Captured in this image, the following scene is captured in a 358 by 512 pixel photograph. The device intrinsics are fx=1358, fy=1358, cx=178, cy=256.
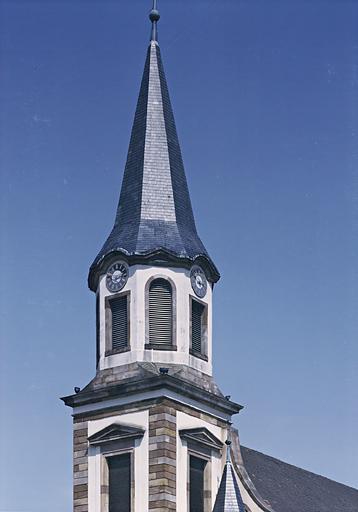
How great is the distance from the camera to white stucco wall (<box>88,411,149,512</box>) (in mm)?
47875

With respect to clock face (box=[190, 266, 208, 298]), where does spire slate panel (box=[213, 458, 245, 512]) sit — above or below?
below

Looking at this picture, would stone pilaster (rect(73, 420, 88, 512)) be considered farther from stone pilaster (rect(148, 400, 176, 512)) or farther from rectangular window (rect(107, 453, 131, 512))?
stone pilaster (rect(148, 400, 176, 512))

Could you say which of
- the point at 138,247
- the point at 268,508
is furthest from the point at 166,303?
the point at 268,508

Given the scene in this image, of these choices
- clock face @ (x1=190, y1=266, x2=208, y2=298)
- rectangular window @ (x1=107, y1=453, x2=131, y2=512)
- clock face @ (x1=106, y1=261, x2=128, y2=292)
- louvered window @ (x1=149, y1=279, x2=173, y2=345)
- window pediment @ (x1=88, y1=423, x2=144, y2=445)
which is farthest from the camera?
clock face @ (x1=190, y1=266, x2=208, y2=298)

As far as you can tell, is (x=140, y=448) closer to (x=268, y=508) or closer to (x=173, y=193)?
(x=268, y=508)

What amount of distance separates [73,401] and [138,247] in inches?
247

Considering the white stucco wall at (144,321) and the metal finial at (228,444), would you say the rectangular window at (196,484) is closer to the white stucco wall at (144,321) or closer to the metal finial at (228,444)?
the metal finial at (228,444)

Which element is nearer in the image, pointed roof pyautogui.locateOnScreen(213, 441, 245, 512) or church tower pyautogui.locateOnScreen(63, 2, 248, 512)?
pointed roof pyautogui.locateOnScreen(213, 441, 245, 512)

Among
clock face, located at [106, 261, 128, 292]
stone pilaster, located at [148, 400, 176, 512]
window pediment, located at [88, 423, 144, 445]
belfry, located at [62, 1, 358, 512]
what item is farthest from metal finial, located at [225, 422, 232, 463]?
clock face, located at [106, 261, 128, 292]

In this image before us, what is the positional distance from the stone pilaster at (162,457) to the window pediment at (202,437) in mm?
677

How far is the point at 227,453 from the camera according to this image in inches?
1964

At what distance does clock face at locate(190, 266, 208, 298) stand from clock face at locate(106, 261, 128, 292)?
2.59 meters

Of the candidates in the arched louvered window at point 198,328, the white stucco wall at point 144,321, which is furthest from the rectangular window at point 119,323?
the arched louvered window at point 198,328

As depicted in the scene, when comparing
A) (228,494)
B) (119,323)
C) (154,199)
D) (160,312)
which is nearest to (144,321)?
(160,312)
